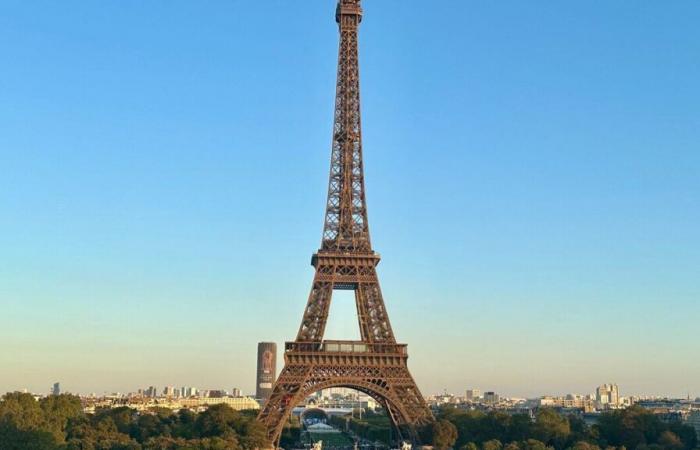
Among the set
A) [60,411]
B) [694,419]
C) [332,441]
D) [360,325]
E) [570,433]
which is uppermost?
[360,325]

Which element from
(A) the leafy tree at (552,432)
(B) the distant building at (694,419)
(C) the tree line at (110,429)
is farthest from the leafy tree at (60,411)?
(B) the distant building at (694,419)

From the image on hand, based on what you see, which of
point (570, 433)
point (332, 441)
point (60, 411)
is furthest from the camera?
point (332, 441)

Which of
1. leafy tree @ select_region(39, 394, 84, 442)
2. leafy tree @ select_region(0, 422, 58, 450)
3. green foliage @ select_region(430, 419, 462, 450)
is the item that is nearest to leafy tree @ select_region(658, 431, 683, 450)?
green foliage @ select_region(430, 419, 462, 450)

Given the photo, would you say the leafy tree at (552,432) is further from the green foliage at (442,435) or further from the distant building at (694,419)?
the distant building at (694,419)

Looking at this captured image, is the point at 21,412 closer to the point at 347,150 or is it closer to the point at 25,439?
the point at 25,439

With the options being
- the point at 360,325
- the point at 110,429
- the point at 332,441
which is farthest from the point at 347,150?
the point at 332,441

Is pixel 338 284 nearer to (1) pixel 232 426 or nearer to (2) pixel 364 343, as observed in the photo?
(2) pixel 364 343
